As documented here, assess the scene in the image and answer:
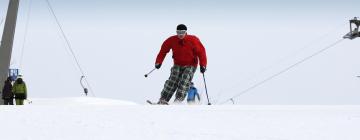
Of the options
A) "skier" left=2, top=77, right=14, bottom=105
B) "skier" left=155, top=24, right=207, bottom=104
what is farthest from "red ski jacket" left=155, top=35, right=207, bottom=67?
"skier" left=2, top=77, right=14, bottom=105

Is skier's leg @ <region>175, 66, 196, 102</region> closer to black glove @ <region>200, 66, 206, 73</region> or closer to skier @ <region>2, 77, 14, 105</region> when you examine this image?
black glove @ <region>200, 66, 206, 73</region>

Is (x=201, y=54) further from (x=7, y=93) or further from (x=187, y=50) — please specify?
(x=7, y=93)

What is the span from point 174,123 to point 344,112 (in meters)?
2.61

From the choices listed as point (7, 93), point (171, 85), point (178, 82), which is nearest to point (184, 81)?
point (178, 82)

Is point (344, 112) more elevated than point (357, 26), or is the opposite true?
point (357, 26)

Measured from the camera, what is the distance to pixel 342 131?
629cm

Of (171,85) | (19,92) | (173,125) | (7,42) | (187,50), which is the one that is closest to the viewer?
(173,125)

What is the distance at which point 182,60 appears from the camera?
12.6 m

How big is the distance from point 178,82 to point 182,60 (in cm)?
45

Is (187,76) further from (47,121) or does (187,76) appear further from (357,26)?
(357,26)

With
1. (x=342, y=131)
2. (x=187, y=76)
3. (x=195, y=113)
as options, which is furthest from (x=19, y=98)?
(x=342, y=131)

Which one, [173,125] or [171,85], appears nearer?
[173,125]

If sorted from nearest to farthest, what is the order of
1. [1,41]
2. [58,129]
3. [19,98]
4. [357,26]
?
[58,129] < [19,98] < [1,41] < [357,26]

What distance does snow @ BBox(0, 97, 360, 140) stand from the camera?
5863 millimetres
